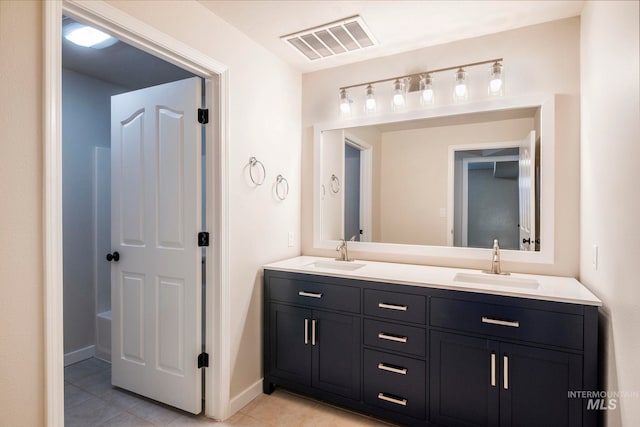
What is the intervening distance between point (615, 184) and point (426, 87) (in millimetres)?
1331

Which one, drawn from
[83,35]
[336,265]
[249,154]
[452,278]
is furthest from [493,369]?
[83,35]

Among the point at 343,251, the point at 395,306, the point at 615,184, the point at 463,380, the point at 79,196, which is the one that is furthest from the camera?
the point at 79,196

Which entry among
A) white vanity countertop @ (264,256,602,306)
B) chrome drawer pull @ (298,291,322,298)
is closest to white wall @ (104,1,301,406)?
white vanity countertop @ (264,256,602,306)

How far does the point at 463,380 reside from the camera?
72.3 inches

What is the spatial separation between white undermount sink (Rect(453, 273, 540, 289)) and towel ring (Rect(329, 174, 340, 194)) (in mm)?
1162

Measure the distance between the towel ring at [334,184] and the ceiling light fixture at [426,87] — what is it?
1.69 feet

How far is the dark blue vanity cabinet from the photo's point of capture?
5.37 ft

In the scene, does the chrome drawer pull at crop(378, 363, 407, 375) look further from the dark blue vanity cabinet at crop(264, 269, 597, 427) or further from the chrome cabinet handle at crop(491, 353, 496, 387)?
the chrome cabinet handle at crop(491, 353, 496, 387)

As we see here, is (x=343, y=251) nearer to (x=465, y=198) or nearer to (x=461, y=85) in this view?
(x=465, y=198)

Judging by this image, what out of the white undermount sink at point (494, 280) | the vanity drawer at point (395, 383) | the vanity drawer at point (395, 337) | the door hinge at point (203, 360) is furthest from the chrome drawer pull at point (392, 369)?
the door hinge at point (203, 360)

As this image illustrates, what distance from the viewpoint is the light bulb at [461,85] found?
2281 millimetres

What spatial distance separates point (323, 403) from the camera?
2.32 meters

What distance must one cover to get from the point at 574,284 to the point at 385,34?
1.87m

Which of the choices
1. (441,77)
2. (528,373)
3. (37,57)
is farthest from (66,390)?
(441,77)
